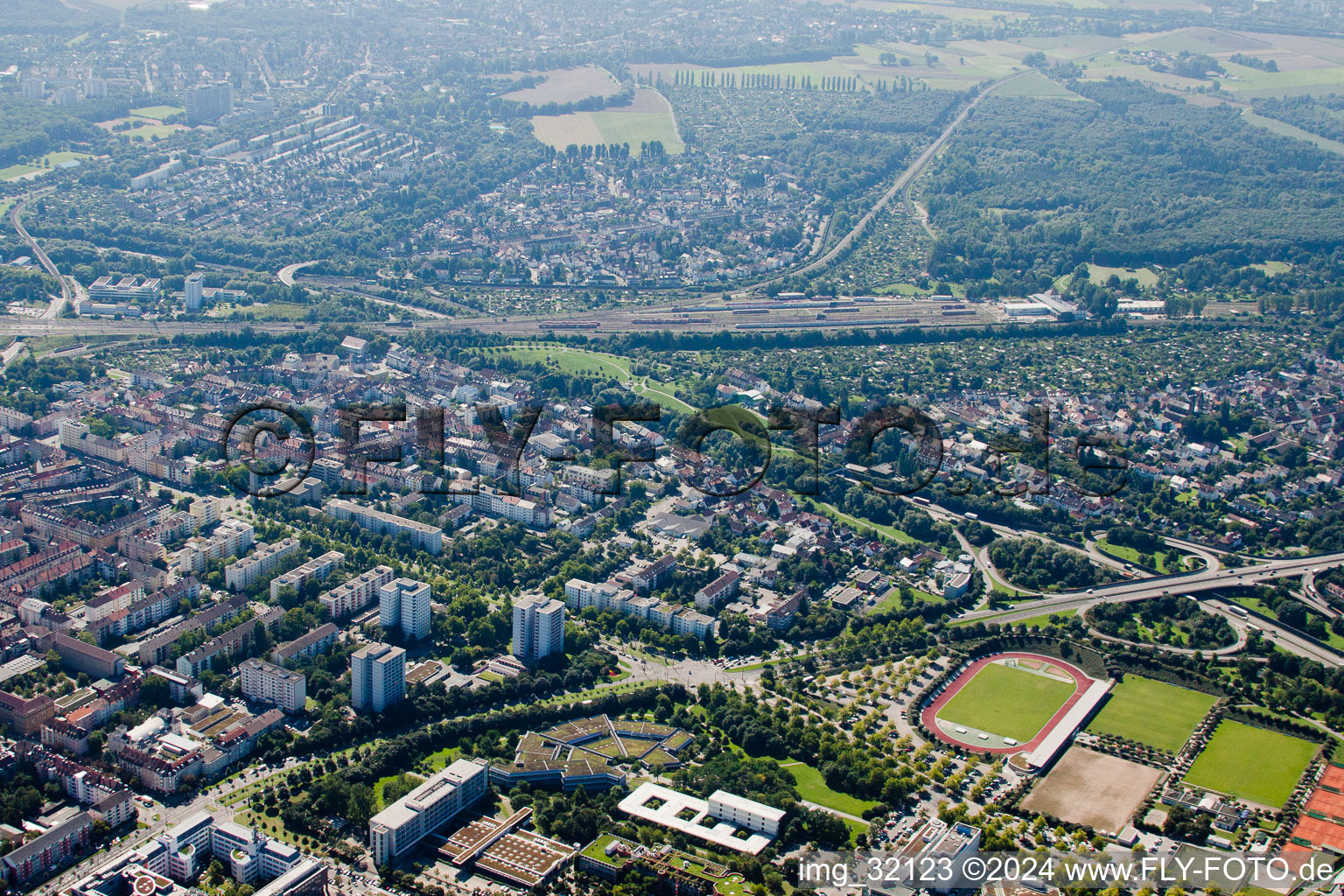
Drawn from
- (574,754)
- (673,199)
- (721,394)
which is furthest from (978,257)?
(574,754)

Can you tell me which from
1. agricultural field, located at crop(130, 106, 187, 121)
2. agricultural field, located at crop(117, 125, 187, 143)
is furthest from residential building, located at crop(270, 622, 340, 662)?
agricultural field, located at crop(130, 106, 187, 121)

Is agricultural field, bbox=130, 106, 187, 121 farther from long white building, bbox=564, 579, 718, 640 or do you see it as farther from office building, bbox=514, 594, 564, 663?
office building, bbox=514, 594, 564, 663

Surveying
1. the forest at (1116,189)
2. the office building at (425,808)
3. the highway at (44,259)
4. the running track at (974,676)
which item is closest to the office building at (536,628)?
the office building at (425,808)

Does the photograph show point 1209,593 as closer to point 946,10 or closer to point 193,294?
point 193,294

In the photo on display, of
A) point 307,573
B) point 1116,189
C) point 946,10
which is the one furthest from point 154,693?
point 946,10

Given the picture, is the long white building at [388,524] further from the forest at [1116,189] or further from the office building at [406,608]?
the forest at [1116,189]
